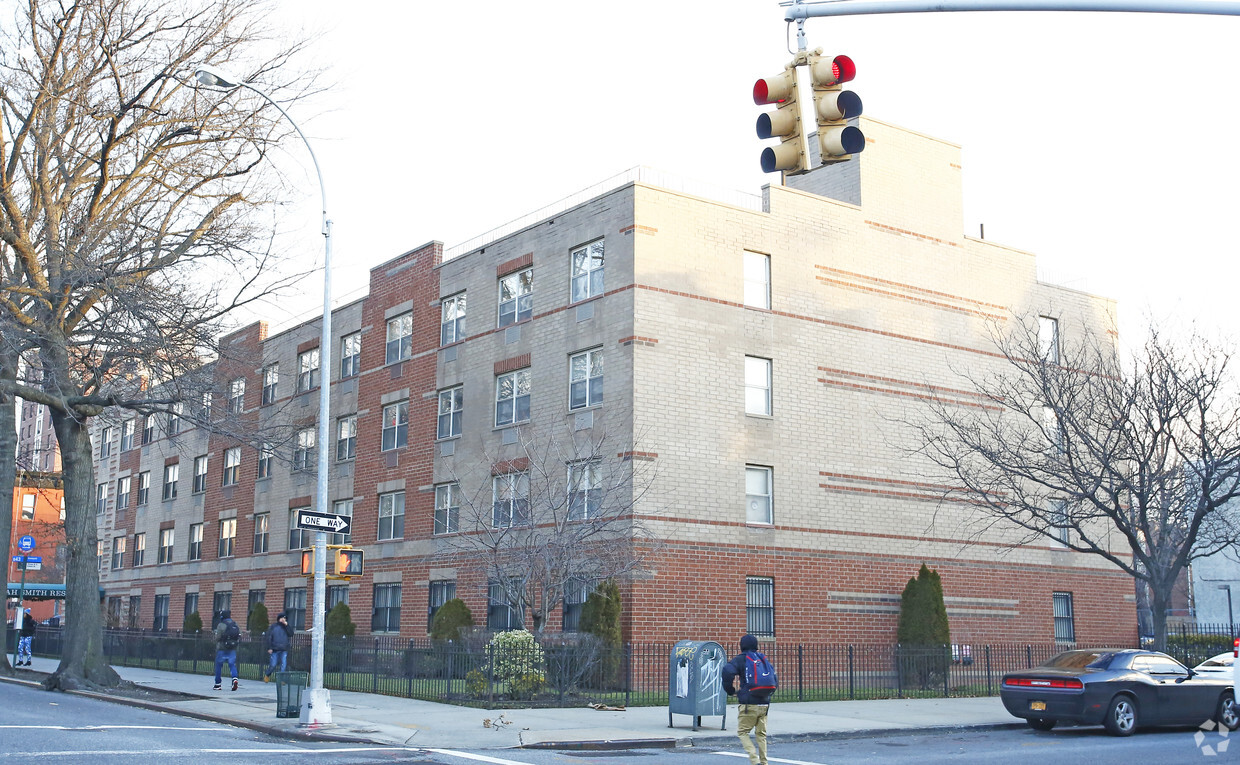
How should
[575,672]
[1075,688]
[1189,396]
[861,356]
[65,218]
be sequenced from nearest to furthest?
[1075,688], [575,672], [1189,396], [65,218], [861,356]

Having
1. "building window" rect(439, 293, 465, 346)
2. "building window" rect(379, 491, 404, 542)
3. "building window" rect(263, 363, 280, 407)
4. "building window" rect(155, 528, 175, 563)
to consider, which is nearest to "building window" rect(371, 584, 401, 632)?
"building window" rect(379, 491, 404, 542)

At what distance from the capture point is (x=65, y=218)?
26141 millimetres

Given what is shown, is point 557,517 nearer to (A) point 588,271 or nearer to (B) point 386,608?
(A) point 588,271

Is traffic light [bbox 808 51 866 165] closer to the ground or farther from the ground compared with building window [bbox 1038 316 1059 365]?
closer to the ground

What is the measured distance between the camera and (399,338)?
36406mm

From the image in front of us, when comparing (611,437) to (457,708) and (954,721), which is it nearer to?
(457,708)

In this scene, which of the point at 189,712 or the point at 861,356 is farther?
the point at 861,356

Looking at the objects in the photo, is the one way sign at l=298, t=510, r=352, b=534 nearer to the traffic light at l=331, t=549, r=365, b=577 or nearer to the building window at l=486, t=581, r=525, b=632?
the traffic light at l=331, t=549, r=365, b=577

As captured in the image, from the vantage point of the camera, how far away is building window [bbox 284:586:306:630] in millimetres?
38375

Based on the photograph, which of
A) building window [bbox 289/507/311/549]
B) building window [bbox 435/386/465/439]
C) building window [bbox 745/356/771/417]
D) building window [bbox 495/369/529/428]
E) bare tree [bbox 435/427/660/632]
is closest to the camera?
bare tree [bbox 435/427/660/632]

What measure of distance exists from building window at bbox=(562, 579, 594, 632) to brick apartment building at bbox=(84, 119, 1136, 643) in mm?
186

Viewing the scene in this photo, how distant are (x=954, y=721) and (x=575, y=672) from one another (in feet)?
23.3

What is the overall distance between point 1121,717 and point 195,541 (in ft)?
122

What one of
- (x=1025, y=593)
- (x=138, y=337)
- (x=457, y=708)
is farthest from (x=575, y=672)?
(x=1025, y=593)
